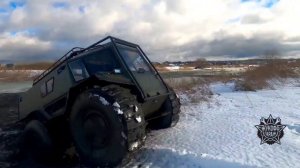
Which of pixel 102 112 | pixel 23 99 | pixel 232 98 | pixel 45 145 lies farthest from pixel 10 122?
pixel 232 98

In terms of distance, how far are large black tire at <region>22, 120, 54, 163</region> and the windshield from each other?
2.36 m

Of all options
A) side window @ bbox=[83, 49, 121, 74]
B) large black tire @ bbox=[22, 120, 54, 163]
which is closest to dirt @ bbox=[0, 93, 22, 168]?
large black tire @ bbox=[22, 120, 54, 163]

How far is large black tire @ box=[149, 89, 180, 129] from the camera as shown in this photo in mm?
8180

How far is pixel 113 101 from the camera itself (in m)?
6.05

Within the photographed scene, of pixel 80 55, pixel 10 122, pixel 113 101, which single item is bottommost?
pixel 10 122

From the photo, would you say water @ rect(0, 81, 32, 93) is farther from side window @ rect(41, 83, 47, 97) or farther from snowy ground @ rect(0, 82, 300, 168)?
side window @ rect(41, 83, 47, 97)

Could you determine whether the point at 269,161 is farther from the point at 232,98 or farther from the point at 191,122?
the point at 232,98

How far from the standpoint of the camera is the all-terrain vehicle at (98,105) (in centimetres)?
607

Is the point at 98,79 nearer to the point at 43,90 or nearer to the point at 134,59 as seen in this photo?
the point at 134,59

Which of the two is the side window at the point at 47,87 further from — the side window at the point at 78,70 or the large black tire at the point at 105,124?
the large black tire at the point at 105,124

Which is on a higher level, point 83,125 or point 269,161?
point 83,125

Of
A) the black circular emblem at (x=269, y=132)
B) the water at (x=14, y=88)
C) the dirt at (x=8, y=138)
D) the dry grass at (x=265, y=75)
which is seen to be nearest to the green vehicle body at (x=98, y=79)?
the dirt at (x=8, y=138)

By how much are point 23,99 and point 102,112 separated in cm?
377

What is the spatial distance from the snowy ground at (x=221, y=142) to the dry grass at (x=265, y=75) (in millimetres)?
6857
